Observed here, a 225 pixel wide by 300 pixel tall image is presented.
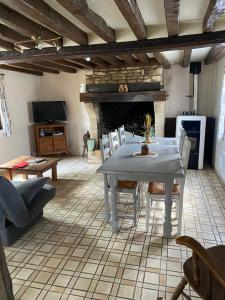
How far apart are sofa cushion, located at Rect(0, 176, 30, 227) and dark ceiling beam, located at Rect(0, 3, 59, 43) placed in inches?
56.4

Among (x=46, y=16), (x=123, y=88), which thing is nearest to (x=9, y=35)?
(x=46, y=16)

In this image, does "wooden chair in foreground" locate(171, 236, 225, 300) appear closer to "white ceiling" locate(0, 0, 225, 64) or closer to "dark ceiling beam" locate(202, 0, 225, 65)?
"dark ceiling beam" locate(202, 0, 225, 65)

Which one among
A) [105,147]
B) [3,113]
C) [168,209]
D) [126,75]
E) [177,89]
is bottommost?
[168,209]

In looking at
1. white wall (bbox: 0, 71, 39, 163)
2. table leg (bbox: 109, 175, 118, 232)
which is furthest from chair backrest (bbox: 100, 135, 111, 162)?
white wall (bbox: 0, 71, 39, 163)

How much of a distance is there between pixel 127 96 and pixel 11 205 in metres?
3.60

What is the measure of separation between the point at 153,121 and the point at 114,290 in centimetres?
428

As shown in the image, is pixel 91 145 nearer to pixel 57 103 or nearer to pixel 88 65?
pixel 57 103

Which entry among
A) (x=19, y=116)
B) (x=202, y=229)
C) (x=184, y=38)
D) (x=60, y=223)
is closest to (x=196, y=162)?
(x=202, y=229)

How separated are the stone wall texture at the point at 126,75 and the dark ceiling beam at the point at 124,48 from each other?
2134 mm

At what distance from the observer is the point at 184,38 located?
103 inches

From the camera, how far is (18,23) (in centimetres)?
218

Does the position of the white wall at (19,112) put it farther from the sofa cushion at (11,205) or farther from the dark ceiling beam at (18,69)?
the sofa cushion at (11,205)

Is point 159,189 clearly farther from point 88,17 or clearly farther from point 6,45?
point 6,45

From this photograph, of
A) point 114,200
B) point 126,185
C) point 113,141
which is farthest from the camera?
point 113,141
